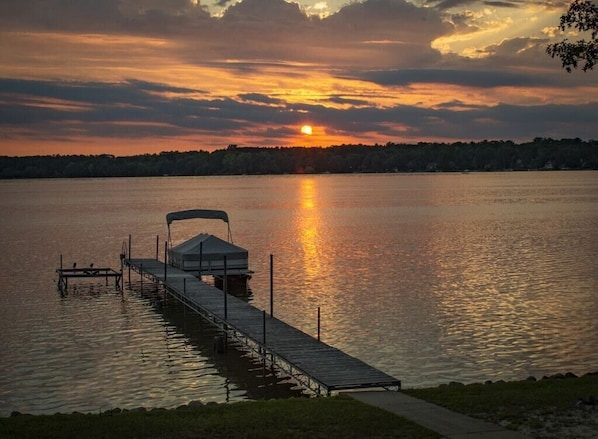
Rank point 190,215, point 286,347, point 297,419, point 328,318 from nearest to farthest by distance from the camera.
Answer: point 297,419
point 286,347
point 328,318
point 190,215

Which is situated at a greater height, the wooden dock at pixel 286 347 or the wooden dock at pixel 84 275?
the wooden dock at pixel 286 347

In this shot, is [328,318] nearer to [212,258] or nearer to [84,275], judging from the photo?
[212,258]

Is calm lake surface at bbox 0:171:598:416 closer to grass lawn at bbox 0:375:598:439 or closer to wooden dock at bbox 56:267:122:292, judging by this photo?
wooden dock at bbox 56:267:122:292

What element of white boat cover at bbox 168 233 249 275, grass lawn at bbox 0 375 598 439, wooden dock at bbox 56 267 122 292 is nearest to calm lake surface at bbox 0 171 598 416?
wooden dock at bbox 56 267 122 292

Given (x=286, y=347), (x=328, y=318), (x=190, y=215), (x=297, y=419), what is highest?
(x=190, y=215)

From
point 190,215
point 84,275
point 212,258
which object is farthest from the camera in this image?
point 190,215

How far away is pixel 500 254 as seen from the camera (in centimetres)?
6088

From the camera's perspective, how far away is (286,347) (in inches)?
1001

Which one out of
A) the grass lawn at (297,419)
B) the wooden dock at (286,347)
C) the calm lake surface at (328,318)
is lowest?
the calm lake surface at (328,318)

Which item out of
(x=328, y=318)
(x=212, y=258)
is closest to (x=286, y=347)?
(x=328, y=318)

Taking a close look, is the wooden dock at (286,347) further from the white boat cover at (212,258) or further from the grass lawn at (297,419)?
the white boat cover at (212,258)

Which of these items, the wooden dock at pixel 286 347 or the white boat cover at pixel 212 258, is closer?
the wooden dock at pixel 286 347

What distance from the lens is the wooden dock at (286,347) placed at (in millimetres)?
21047

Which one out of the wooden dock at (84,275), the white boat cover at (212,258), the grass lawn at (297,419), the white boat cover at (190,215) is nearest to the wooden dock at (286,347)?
the grass lawn at (297,419)
